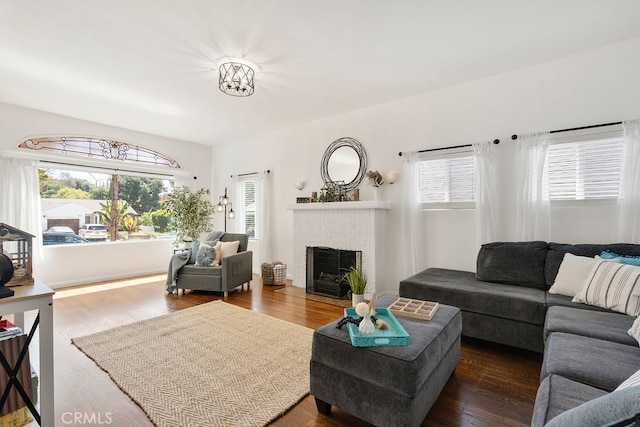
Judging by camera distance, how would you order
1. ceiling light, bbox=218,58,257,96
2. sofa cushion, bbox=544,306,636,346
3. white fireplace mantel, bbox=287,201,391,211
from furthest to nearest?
white fireplace mantel, bbox=287,201,391,211
ceiling light, bbox=218,58,257,96
sofa cushion, bbox=544,306,636,346

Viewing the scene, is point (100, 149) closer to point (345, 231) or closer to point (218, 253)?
point (218, 253)

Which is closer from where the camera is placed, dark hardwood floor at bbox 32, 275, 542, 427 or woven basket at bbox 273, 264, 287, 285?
dark hardwood floor at bbox 32, 275, 542, 427

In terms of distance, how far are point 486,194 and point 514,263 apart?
86 cm

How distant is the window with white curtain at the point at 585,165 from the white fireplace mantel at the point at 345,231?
1861mm

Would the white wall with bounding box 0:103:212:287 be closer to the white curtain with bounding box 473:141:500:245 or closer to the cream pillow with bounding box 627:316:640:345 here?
the white curtain with bounding box 473:141:500:245

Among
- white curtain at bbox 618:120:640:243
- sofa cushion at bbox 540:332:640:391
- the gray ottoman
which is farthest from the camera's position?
white curtain at bbox 618:120:640:243

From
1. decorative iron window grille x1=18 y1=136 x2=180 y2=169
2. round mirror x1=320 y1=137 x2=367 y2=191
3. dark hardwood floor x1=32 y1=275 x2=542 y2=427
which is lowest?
dark hardwood floor x1=32 y1=275 x2=542 y2=427

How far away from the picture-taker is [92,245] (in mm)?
5199

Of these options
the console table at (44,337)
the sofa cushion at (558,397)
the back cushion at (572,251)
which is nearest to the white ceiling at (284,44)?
the back cushion at (572,251)

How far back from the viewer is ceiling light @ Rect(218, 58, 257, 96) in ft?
10.1

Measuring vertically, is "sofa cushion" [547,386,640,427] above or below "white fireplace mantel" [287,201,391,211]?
below

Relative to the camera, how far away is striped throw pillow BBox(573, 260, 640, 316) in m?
2.09

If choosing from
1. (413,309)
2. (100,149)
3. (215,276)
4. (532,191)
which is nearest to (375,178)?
(532,191)

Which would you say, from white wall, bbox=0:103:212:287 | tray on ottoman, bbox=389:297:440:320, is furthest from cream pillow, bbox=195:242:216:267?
tray on ottoman, bbox=389:297:440:320
